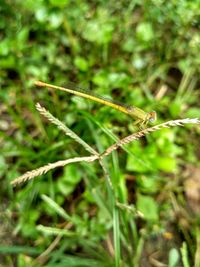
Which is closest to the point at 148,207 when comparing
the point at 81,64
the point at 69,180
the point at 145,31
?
the point at 69,180

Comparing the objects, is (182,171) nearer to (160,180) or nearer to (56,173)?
(160,180)

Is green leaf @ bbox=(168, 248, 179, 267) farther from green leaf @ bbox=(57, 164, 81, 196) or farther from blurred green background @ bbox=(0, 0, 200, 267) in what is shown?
green leaf @ bbox=(57, 164, 81, 196)

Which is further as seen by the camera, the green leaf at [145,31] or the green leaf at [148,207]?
the green leaf at [145,31]

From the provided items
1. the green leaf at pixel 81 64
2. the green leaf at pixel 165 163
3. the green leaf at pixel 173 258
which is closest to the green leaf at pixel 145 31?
the green leaf at pixel 81 64

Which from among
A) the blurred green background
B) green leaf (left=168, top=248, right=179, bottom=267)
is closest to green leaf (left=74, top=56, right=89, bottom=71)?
the blurred green background

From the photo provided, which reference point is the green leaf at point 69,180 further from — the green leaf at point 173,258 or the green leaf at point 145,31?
the green leaf at point 145,31

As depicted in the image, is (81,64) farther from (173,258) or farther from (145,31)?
(173,258)

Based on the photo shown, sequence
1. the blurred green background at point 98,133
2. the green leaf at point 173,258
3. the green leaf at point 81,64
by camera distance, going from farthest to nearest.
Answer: the green leaf at point 81,64 → the blurred green background at point 98,133 → the green leaf at point 173,258

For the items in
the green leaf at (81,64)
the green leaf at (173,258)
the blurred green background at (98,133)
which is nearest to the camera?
the green leaf at (173,258)

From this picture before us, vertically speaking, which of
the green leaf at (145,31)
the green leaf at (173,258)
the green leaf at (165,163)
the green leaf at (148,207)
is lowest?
the green leaf at (173,258)
